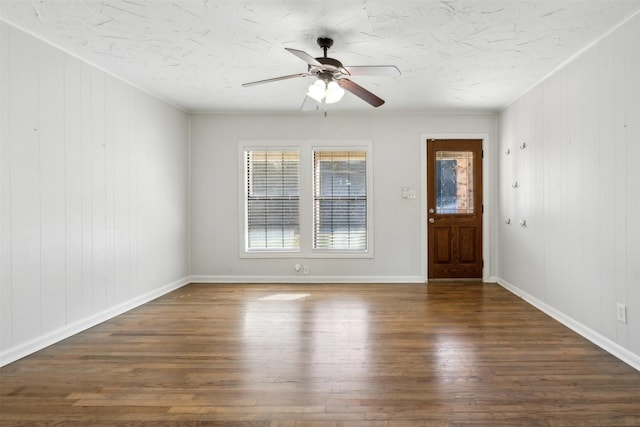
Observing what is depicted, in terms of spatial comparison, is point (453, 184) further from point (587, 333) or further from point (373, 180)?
point (587, 333)

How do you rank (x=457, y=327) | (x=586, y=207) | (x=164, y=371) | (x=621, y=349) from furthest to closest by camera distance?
(x=457, y=327), (x=586, y=207), (x=621, y=349), (x=164, y=371)

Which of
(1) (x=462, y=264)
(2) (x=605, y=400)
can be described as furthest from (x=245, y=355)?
(1) (x=462, y=264)

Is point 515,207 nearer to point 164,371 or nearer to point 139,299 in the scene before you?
point 164,371

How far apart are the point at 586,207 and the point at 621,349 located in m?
1.20

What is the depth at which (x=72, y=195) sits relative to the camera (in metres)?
3.22

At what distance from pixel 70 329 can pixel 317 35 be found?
346 cm

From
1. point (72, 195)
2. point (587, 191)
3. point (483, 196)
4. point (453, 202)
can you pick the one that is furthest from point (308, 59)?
point (483, 196)

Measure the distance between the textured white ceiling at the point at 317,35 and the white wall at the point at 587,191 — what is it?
0.30 metres

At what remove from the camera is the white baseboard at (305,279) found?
5320 millimetres

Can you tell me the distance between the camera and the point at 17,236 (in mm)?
2674

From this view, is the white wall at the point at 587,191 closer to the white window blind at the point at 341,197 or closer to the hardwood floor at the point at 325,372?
the hardwood floor at the point at 325,372

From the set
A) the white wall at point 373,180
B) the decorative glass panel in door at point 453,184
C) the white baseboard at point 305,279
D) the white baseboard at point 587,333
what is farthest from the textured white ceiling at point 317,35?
the white baseboard at point 305,279

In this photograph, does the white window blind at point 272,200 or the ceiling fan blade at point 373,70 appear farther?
the white window blind at point 272,200

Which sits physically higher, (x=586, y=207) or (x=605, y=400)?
(x=586, y=207)
